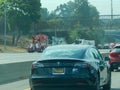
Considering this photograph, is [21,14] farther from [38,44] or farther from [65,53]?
[65,53]

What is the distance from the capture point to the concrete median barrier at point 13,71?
21825 mm

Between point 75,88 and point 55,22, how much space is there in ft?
392

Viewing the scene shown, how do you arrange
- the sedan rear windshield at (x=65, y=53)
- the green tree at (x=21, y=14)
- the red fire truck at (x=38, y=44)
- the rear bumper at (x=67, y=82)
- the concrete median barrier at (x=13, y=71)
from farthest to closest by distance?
the green tree at (x=21, y=14) → the red fire truck at (x=38, y=44) → the concrete median barrier at (x=13, y=71) → the sedan rear windshield at (x=65, y=53) → the rear bumper at (x=67, y=82)

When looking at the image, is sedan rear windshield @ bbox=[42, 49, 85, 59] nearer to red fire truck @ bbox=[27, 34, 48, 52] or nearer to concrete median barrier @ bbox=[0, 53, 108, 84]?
concrete median barrier @ bbox=[0, 53, 108, 84]

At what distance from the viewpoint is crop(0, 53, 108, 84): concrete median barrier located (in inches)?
859

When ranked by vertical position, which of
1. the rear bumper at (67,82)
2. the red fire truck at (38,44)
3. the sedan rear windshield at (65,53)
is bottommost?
the red fire truck at (38,44)

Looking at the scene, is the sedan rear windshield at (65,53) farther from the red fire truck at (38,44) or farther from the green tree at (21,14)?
the green tree at (21,14)

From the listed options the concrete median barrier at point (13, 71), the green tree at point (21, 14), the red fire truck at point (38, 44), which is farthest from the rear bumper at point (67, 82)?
the green tree at point (21, 14)

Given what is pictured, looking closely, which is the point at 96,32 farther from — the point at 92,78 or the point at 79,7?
the point at 92,78

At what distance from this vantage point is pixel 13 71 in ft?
76.1

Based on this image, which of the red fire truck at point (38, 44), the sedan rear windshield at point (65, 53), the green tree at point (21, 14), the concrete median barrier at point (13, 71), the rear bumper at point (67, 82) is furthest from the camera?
the green tree at point (21, 14)

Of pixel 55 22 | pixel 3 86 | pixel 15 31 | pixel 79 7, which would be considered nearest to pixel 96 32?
pixel 55 22

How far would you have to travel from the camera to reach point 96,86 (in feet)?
45.2

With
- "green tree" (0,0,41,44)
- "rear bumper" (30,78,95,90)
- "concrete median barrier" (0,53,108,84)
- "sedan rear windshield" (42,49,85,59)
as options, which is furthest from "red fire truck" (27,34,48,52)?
"rear bumper" (30,78,95,90)
